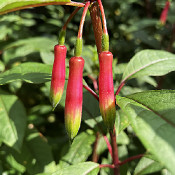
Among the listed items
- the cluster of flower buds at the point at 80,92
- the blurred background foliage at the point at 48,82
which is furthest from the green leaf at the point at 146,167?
the cluster of flower buds at the point at 80,92

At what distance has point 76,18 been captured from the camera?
2.29 meters

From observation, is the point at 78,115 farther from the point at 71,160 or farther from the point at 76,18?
the point at 76,18

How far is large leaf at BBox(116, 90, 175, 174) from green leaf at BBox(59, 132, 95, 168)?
589 mm

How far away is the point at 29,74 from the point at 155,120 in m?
0.57

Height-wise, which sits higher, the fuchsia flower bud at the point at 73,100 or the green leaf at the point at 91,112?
the fuchsia flower bud at the point at 73,100

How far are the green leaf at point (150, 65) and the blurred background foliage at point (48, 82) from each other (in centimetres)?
21

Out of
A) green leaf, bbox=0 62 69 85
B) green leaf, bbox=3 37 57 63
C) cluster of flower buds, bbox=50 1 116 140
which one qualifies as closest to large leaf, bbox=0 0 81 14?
cluster of flower buds, bbox=50 1 116 140

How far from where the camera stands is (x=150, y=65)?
1.16 meters

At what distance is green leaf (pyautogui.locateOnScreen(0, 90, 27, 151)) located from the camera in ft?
3.55

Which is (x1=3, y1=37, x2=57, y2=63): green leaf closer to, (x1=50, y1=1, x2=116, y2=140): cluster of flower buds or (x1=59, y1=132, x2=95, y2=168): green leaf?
(x1=59, y1=132, x2=95, y2=168): green leaf

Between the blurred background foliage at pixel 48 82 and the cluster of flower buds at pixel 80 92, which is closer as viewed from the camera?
the cluster of flower buds at pixel 80 92

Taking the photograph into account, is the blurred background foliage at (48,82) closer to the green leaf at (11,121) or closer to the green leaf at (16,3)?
the green leaf at (11,121)

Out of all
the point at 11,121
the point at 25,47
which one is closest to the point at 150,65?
the point at 11,121

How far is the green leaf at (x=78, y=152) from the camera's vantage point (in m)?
1.23
